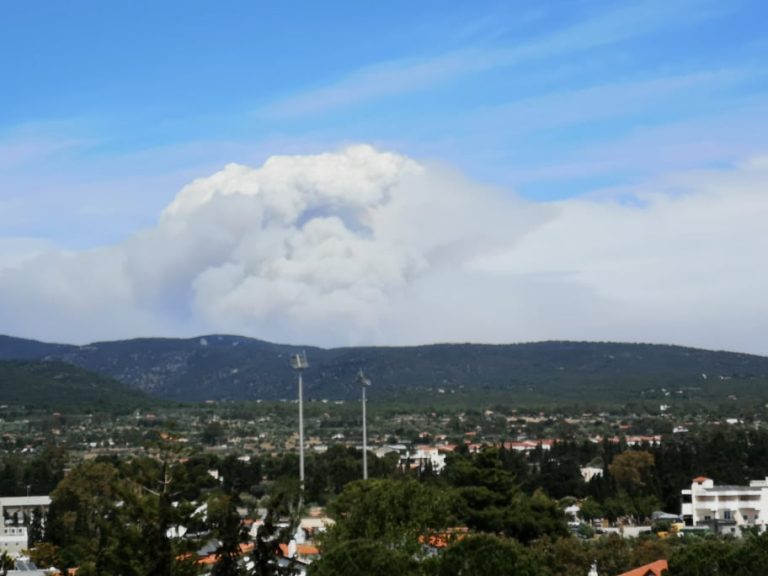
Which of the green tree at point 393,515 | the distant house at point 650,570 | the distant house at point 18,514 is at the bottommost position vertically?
the distant house at point 650,570

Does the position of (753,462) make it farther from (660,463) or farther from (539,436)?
(539,436)

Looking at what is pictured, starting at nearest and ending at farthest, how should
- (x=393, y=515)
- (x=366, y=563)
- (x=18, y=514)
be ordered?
1. (x=366, y=563)
2. (x=393, y=515)
3. (x=18, y=514)

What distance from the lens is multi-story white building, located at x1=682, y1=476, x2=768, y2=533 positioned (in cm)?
10088

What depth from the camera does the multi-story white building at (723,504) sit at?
101m

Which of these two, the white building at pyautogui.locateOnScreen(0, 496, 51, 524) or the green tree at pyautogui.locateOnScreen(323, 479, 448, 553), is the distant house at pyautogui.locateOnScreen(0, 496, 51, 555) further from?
the green tree at pyautogui.locateOnScreen(323, 479, 448, 553)

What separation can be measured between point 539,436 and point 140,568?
14382 centimetres

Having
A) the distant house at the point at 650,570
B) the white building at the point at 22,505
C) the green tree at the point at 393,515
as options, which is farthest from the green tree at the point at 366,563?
the white building at the point at 22,505

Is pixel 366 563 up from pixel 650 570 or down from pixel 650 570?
up

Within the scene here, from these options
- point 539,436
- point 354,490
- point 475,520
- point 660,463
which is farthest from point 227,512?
point 539,436

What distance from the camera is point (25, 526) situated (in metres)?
99.0

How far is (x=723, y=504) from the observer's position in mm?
101688

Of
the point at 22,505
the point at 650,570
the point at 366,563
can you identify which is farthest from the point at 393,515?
the point at 22,505

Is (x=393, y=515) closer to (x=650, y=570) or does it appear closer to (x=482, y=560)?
(x=650, y=570)

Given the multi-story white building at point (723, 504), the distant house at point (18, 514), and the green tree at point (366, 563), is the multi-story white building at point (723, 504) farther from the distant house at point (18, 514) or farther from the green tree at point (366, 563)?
the green tree at point (366, 563)
